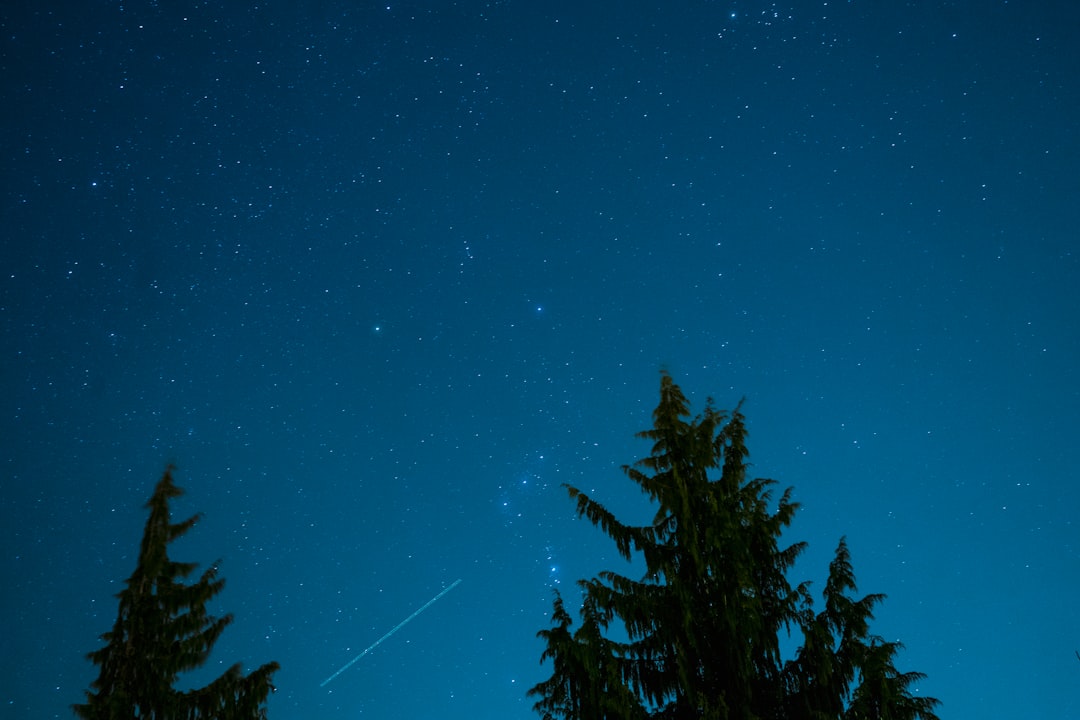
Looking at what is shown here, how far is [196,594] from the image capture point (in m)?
13.0

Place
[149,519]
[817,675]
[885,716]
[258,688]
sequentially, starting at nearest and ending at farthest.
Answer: [885,716] < [817,675] < [258,688] < [149,519]

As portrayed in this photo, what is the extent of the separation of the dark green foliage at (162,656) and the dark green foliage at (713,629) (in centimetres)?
503

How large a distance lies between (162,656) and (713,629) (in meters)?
9.04

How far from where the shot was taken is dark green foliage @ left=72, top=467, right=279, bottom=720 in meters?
12.1

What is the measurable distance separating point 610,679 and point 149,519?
340 inches

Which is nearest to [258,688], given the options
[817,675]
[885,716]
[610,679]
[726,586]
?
[610,679]

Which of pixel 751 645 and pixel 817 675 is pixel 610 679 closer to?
pixel 751 645

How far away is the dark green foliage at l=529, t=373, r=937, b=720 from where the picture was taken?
11.7 meters

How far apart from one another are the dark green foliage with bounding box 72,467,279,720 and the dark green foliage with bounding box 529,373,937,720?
503 centimetres

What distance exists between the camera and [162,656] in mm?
12453

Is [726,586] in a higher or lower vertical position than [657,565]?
lower

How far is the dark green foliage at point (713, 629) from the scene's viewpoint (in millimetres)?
11734

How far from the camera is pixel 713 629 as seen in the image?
1266cm

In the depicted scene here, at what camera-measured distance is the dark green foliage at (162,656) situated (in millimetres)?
12141
